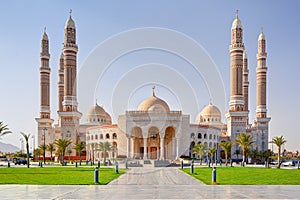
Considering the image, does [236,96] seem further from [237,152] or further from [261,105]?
[237,152]

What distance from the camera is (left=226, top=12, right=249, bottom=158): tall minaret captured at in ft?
225

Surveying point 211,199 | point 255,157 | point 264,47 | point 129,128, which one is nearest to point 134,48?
point 211,199

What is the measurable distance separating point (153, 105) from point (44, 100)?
22.5 metres

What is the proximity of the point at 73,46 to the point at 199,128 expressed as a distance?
93.2 ft

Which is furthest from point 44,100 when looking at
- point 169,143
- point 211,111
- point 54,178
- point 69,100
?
point 54,178

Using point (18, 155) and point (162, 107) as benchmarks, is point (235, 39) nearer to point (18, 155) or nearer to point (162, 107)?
point (162, 107)

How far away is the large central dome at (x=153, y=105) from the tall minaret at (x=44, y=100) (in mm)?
18831

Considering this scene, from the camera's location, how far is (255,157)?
6519cm

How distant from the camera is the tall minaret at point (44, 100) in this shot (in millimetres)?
74500

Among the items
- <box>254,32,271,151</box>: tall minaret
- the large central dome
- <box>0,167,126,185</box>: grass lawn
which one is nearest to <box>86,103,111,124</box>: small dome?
the large central dome

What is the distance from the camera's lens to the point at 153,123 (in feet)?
214

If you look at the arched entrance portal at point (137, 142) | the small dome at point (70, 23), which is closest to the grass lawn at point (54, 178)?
the arched entrance portal at point (137, 142)

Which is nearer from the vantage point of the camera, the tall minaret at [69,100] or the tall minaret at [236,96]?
the tall minaret at [236,96]

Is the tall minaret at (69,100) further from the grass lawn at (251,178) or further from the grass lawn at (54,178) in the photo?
the grass lawn at (251,178)
